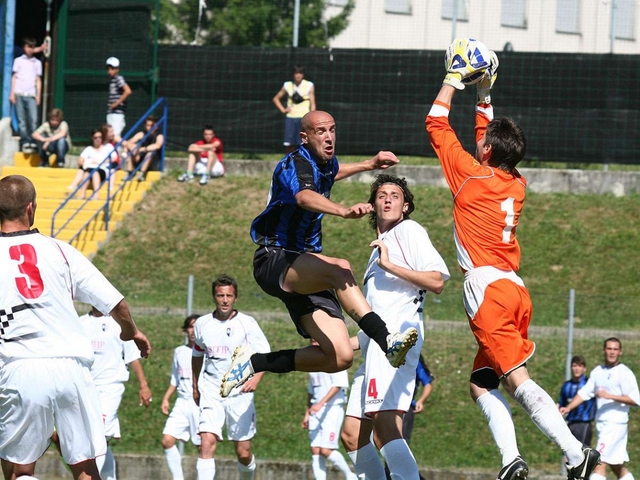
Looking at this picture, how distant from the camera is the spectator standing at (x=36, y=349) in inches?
268

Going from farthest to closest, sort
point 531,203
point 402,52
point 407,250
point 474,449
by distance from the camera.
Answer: point 402,52
point 531,203
point 474,449
point 407,250

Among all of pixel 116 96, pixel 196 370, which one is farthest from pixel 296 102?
pixel 196 370

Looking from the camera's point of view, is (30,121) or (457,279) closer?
(457,279)

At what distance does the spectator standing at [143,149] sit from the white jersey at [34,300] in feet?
47.6

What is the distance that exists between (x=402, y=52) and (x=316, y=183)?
14.5 m

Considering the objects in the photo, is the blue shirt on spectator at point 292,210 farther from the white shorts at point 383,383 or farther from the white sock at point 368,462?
the white sock at point 368,462

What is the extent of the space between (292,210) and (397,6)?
15310 millimetres

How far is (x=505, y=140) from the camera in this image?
26.1 ft

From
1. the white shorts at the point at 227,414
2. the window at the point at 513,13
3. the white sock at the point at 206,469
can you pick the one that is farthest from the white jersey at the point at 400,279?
the window at the point at 513,13

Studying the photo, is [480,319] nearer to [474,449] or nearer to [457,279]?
[474,449]

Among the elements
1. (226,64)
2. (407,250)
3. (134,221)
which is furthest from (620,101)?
(407,250)

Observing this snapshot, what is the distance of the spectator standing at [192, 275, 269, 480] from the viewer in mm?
11633

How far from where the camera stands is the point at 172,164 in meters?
22.1

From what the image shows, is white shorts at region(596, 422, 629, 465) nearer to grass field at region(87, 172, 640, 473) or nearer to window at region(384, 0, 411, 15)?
grass field at region(87, 172, 640, 473)
